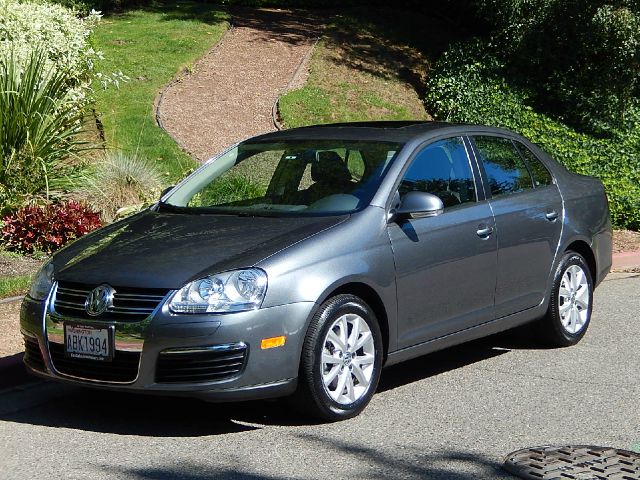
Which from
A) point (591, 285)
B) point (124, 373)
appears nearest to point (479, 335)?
point (591, 285)

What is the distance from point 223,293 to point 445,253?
65.2 inches

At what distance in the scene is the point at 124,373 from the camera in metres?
6.06

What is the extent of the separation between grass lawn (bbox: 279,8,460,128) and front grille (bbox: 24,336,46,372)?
36.9ft

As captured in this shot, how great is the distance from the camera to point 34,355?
6477mm

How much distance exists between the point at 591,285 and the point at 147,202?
207 inches

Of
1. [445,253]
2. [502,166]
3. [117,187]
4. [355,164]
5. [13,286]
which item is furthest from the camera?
[117,187]

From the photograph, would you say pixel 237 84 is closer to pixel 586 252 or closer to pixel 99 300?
pixel 586 252

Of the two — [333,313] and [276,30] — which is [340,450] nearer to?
[333,313]

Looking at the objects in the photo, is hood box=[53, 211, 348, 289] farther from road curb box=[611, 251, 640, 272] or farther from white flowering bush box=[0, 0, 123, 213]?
road curb box=[611, 251, 640, 272]

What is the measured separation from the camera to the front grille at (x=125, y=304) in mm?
5961

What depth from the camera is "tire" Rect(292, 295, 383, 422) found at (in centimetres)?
614

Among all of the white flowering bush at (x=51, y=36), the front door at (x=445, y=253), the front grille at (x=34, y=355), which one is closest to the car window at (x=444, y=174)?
the front door at (x=445, y=253)

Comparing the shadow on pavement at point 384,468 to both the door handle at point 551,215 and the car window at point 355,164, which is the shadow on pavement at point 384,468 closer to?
the car window at point 355,164

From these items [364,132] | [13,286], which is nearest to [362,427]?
[364,132]
